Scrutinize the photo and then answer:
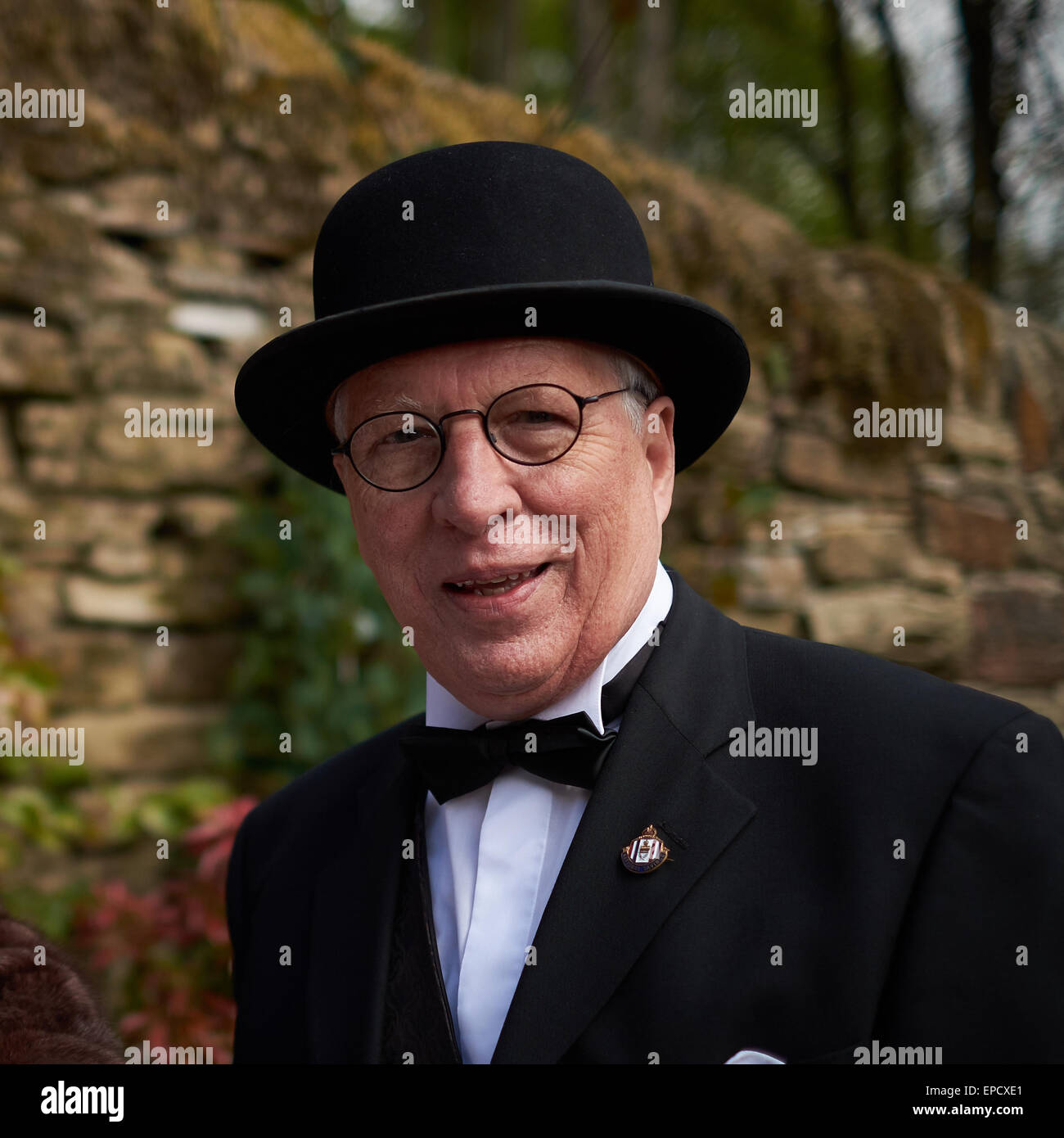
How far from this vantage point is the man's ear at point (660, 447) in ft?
5.98

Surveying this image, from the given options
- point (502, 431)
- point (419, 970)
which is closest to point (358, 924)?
point (419, 970)

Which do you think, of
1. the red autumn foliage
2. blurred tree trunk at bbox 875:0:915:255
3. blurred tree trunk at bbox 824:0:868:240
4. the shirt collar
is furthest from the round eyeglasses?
blurred tree trunk at bbox 824:0:868:240

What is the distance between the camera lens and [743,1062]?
1.41 metres

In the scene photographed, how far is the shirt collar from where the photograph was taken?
1733 millimetres

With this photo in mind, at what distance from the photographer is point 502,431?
1620 mm

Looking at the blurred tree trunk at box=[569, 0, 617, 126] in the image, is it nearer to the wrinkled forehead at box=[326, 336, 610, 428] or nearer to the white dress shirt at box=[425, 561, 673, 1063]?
the wrinkled forehead at box=[326, 336, 610, 428]

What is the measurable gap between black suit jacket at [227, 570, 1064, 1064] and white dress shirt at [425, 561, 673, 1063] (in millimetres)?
84

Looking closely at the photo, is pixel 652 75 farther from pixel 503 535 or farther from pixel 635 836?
pixel 635 836

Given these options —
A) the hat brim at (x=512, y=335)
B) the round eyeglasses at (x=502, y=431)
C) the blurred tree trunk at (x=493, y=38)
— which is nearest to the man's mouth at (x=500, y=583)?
the round eyeglasses at (x=502, y=431)

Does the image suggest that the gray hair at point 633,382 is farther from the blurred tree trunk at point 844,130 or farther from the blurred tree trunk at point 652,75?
the blurred tree trunk at point 844,130

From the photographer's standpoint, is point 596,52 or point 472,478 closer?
point 472,478

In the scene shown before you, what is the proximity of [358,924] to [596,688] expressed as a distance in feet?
1.95
